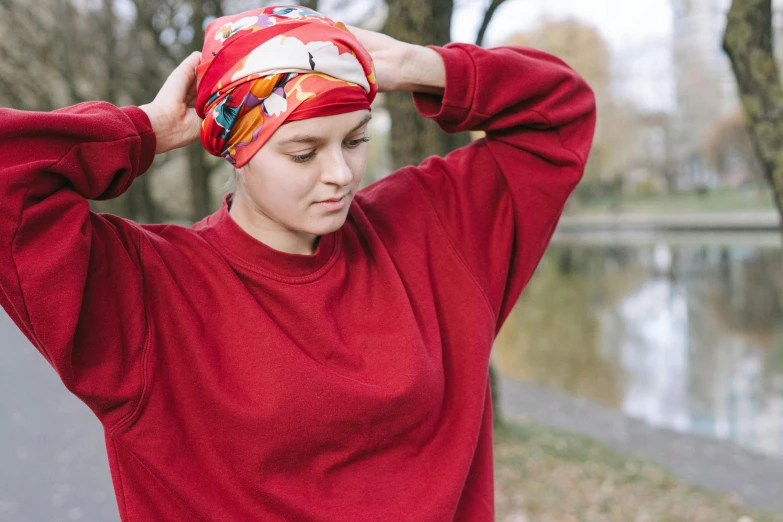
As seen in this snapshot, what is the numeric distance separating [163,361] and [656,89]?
39.7m

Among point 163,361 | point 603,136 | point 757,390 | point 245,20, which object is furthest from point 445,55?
point 603,136

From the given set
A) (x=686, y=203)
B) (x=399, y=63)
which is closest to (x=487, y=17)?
(x=399, y=63)

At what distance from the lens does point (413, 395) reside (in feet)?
5.77

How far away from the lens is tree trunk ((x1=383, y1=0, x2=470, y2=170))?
5586mm

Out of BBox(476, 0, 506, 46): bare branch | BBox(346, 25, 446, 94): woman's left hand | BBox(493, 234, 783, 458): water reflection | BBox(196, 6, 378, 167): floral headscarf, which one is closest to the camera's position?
BBox(196, 6, 378, 167): floral headscarf

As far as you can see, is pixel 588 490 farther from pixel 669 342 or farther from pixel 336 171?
pixel 669 342

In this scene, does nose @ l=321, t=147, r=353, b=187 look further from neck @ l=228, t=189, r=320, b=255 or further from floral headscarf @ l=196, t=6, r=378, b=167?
neck @ l=228, t=189, r=320, b=255

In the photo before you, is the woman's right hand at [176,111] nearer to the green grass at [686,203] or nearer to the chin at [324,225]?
the chin at [324,225]

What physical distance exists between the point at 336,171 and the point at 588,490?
5.23 meters

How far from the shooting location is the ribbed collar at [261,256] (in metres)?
1.76

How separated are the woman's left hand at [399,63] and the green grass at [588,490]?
4.24m

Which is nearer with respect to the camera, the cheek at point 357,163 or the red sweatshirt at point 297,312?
the red sweatshirt at point 297,312

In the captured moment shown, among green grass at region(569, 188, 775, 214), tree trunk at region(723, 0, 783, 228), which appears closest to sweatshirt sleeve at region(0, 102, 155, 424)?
tree trunk at region(723, 0, 783, 228)

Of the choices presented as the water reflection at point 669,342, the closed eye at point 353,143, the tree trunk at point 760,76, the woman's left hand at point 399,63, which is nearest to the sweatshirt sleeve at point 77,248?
the closed eye at point 353,143
